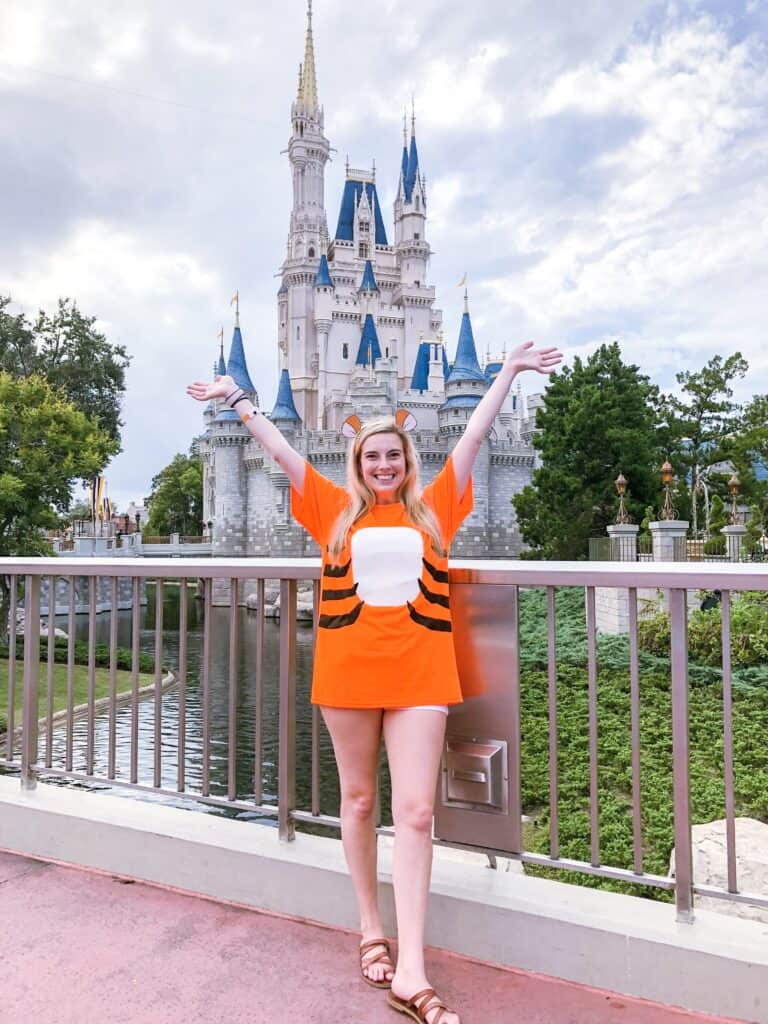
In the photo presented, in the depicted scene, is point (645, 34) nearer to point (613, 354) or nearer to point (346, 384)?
point (613, 354)

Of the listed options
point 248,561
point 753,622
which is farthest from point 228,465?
point 248,561

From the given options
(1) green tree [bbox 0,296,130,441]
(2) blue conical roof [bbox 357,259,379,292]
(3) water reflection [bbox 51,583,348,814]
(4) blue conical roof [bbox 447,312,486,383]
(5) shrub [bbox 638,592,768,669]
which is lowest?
(3) water reflection [bbox 51,583,348,814]

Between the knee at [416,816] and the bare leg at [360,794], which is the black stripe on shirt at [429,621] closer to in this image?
the bare leg at [360,794]

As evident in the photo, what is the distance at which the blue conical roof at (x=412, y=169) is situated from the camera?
52.0 metres

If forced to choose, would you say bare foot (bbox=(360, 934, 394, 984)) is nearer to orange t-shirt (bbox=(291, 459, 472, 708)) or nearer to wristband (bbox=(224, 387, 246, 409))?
orange t-shirt (bbox=(291, 459, 472, 708))

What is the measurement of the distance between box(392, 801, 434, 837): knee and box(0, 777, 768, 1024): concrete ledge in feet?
0.96

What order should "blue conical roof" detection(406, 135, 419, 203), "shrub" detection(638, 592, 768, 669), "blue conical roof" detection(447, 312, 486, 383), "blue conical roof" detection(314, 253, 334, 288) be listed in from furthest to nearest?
"blue conical roof" detection(406, 135, 419, 203), "blue conical roof" detection(314, 253, 334, 288), "blue conical roof" detection(447, 312, 486, 383), "shrub" detection(638, 592, 768, 669)

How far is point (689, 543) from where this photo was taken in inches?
701

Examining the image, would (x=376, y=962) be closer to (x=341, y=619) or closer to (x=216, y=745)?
(x=341, y=619)

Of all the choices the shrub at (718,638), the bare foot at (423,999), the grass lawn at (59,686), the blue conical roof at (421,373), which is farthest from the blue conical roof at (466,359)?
the bare foot at (423,999)

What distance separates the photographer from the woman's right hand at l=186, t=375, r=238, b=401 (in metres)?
2.14

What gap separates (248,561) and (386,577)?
0.58m

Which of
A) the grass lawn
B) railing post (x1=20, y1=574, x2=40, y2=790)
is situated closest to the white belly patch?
railing post (x1=20, y1=574, x2=40, y2=790)

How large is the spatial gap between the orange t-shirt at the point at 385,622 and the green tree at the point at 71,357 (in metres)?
27.4
